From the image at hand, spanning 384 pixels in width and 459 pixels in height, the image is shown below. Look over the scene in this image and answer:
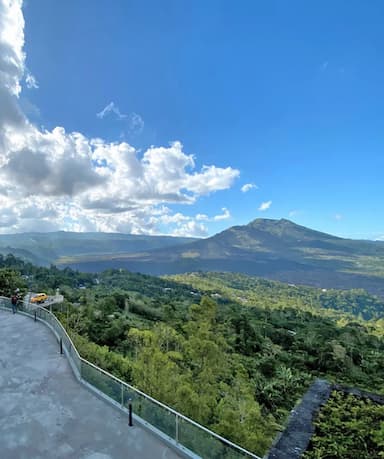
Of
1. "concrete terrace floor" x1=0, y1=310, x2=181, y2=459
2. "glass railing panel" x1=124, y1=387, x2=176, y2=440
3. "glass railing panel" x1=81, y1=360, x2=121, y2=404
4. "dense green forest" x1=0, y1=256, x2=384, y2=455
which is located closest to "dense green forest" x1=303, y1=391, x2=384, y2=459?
"dense green forest" x1=0, y1=256, x2=384, y2=455

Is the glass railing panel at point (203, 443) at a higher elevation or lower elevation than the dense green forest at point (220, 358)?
higher

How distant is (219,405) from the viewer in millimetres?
18438

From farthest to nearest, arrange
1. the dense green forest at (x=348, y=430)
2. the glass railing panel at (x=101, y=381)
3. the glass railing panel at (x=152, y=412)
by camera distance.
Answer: the dense green forest at (x=348, y=430) < the glass railing panel at (x=101, y=381) < the glass railing panel at (x=152, y=412)

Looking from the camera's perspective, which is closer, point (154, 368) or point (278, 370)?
point (154, 368)

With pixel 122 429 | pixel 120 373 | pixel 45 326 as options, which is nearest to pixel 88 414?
pixel 122 429

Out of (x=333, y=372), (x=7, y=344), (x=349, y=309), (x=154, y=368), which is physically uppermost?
(x=7, y=344)

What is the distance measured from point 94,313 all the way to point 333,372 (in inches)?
1488

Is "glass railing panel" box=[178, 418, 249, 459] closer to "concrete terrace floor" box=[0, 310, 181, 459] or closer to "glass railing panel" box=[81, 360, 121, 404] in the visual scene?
"concrete terrace floor" box=[0, 310, 181, 459]

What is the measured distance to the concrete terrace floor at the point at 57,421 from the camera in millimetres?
7601

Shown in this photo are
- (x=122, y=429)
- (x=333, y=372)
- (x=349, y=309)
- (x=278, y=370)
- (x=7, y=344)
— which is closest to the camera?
(x=122, y=429)

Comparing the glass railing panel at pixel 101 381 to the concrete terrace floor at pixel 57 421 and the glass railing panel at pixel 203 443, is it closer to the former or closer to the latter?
the concrete terrace floor at pixel 57 421

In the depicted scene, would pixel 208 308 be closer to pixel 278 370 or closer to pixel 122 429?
pixel 122 429

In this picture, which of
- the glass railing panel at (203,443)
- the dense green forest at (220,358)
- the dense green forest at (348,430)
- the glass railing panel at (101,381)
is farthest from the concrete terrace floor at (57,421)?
the dense green forest at (348,430)

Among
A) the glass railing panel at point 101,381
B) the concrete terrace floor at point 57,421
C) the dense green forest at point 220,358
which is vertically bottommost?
the dense green forest at point 220,358
